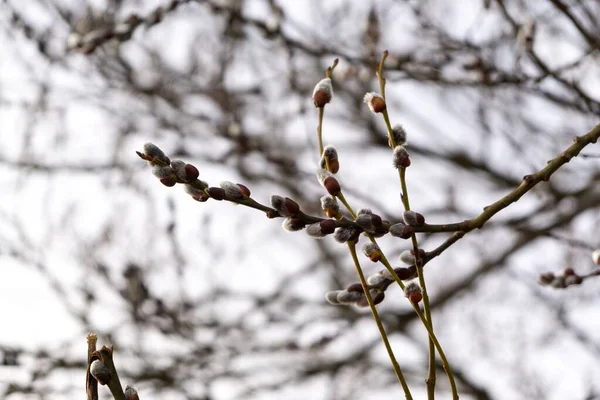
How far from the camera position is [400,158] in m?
1.35

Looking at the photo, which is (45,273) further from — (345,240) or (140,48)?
(345,240)

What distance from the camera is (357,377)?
21.4 ft

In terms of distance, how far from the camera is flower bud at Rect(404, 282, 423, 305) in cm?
129

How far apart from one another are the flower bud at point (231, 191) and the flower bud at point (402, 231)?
0.32m

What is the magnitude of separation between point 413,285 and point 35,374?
2686mm

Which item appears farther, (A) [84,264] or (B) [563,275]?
(A) [84,264]

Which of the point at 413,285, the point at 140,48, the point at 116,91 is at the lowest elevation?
the point at 413,285

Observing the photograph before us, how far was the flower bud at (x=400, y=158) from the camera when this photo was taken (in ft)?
4.42

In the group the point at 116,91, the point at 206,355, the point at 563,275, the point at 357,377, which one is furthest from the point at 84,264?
the point at 563,275

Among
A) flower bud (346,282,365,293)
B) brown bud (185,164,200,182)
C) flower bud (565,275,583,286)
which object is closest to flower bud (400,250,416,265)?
flower bud (346,282,365,293)

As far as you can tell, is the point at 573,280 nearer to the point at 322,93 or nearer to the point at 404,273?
the point at 404,273

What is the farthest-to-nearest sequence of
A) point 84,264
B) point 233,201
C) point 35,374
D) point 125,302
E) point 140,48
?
point 140,48, point 84,264, point 125,302, point 35,374, point 233,201

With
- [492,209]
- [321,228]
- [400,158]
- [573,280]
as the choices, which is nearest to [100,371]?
[321,228]

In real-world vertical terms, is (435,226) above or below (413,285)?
above
